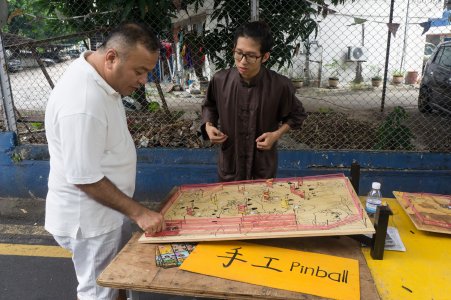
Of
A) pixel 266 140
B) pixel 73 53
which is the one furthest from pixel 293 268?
pixel 73 53

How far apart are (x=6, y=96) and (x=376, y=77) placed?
9.89 metres

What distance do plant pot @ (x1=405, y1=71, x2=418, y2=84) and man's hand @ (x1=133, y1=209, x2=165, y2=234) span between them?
10531mm

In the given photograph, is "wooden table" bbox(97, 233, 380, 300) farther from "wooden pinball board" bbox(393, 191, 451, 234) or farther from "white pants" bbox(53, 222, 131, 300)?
"wooden pinball board" bbox(393, 191, 451, 234)

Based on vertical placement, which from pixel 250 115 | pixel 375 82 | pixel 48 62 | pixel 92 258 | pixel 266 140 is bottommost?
pixel 375 82

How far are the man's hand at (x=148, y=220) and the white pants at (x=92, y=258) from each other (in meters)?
0.24

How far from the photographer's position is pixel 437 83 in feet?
21.0

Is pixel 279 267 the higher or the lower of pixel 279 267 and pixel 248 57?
the lower

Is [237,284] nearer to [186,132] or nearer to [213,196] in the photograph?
[213,196]

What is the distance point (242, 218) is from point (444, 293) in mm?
838

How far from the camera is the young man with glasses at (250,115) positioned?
2287 mm

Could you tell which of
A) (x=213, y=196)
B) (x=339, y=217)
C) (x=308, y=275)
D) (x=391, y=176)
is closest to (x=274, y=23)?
(x=391, y=176)

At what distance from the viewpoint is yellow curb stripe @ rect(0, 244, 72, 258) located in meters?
3.12

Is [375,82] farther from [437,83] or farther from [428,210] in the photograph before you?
[428,210]

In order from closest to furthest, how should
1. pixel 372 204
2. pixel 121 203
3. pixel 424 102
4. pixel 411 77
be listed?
pixel 121 203, pixel 372 204, pixel 424 102, pixel 411 77
